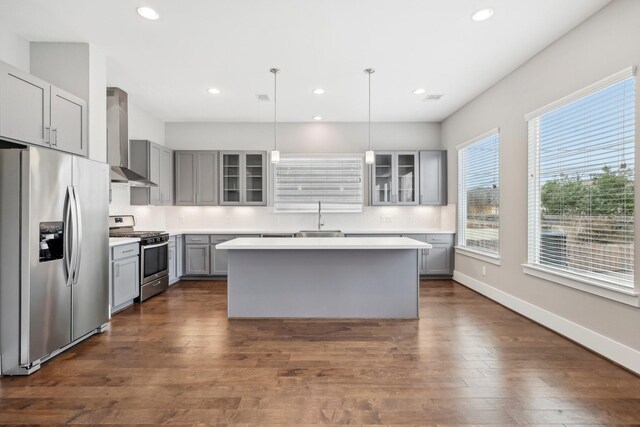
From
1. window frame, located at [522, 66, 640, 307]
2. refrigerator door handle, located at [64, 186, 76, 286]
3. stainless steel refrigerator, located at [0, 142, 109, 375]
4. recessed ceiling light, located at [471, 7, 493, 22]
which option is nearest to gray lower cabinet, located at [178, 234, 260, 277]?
stainless steel refrigerator, located at [0, 142, 109, 375]

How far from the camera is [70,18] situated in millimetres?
2955

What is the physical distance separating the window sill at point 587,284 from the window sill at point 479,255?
598 millimetres

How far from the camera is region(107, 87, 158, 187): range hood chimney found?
13.4 ft

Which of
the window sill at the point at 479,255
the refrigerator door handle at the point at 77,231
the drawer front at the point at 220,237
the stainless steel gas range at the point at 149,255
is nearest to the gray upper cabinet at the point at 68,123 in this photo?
the refrigerator door handle at the point at 77,231

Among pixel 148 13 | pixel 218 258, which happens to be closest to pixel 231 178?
pixel 218 258

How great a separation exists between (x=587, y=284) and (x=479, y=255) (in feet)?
6.24

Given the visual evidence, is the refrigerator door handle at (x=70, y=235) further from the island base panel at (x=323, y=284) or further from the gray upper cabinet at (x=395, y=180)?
the gray upper cabinet at (x=395, y=180)

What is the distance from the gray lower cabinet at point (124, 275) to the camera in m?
3.87

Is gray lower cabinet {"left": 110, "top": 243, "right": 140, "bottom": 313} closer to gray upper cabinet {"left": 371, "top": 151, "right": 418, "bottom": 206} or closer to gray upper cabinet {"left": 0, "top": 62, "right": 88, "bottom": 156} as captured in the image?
gray upper cabinet {"left": 0, "top": 62, "right": 88, "bottom": 156}

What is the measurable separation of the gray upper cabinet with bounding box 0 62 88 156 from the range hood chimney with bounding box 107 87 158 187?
0.75m

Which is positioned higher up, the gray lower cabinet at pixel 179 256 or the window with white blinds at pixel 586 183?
the window with white blinds at pixel 586 183

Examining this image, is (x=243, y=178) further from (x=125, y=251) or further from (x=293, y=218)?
(x=125, y=251)

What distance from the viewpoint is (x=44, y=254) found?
2633mm

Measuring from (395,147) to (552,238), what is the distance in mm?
3373
